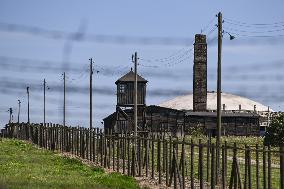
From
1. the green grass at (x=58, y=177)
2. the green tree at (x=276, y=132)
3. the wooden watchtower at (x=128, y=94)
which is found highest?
the wooden watchtower at (x=128, y=94)

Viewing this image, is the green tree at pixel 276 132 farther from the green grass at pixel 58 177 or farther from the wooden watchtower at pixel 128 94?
the green grass at pixel 58 177

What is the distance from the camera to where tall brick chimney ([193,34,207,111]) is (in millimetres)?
72812

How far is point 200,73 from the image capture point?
7331 cm

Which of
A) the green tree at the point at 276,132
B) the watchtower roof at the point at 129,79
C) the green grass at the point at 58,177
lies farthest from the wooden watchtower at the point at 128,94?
the green grass at the point at 58,177

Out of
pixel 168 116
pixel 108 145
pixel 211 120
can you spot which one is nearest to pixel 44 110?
pixel 168 116

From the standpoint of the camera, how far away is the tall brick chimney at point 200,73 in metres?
72.8

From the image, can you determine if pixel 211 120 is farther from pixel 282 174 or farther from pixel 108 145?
pixel 282 174

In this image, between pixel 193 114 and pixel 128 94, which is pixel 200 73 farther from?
pixel 128 94

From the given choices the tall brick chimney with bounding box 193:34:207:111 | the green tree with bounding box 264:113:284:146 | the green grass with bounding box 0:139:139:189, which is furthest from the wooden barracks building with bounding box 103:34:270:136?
the green grass with bounding box 0:139:139:189

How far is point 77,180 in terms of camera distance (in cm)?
2059

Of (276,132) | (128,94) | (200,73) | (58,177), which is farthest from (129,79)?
(58,177)

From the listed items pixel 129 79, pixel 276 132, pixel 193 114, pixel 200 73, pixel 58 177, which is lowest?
pixel 58 177

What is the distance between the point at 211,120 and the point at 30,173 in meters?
53.2

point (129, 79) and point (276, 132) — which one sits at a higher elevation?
point (129, 79)
